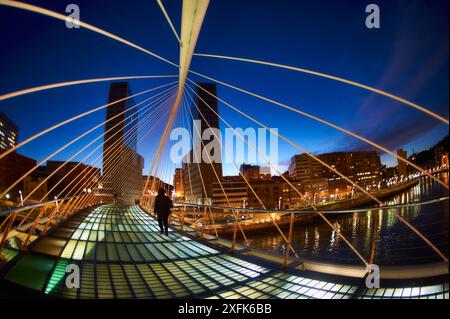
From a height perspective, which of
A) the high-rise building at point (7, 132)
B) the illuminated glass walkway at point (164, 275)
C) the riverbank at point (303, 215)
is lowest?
the riverbank at point (303, 215)

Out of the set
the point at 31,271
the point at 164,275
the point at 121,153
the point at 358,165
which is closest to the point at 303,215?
the point at 121,153

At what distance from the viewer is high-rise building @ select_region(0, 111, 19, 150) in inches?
3153

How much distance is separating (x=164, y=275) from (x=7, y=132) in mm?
118256

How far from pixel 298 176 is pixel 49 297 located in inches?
5062

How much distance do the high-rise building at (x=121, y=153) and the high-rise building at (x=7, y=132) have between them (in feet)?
119

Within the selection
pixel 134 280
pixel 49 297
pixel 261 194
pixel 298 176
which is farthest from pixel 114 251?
pixel 298 176

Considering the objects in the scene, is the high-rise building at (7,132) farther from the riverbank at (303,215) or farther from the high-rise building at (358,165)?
the high-rise building at (358,165)

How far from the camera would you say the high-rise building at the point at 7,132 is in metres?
80.1

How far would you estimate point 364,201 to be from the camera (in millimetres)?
68375

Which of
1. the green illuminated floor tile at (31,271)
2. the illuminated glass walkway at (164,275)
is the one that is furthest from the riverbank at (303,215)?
the green illuminated floor tile at (31,271)

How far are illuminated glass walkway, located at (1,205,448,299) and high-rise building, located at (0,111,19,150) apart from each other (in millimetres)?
97106

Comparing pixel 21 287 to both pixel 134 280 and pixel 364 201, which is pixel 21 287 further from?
pixel 364 201

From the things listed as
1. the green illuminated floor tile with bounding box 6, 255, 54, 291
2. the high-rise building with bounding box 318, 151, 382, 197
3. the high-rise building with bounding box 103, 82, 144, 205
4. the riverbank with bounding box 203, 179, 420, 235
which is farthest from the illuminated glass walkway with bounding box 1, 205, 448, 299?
the high-rise building with bounding box 318, 151, 382, 197

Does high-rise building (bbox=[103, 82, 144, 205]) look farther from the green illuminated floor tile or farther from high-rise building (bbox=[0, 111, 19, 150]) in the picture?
high-rise building (bbox=[0, 111, 19, 150])
